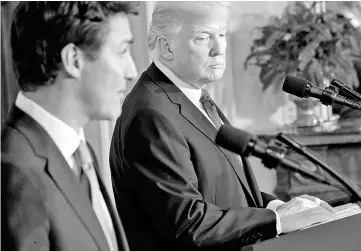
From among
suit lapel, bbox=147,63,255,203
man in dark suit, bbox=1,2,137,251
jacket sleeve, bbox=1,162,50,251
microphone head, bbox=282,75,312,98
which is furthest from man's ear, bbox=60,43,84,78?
microphone head, bbox=282,75,312,98

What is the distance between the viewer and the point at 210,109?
206 centimetres

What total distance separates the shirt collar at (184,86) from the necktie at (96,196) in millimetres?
420

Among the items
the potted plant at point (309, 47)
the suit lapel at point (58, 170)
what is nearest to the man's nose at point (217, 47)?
the suit lapel at point (58, 170)

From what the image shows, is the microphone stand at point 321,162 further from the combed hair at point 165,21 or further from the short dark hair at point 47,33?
the combed hair at point 165,21

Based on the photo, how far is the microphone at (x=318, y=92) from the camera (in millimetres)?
1604

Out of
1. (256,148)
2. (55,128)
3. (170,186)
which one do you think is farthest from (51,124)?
(256,148)

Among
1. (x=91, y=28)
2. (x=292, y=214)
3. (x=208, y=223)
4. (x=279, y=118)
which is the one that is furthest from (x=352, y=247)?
(x=279, y=118)

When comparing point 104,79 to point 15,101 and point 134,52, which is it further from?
point 134,52

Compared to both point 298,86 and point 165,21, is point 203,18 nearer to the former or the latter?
point 165,21

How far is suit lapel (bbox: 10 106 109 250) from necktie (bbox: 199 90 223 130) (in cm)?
58

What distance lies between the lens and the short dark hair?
5.18 ft

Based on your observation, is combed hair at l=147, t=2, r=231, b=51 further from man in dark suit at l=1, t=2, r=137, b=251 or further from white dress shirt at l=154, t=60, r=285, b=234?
man in dark suit at l=1, t=2, r=137, b=251

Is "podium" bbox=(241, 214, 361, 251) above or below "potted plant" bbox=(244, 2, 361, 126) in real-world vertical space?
below

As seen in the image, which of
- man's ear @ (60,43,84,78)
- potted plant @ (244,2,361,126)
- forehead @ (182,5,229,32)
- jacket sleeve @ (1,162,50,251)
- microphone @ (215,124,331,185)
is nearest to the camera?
microphone @ (215,124,331,185)
